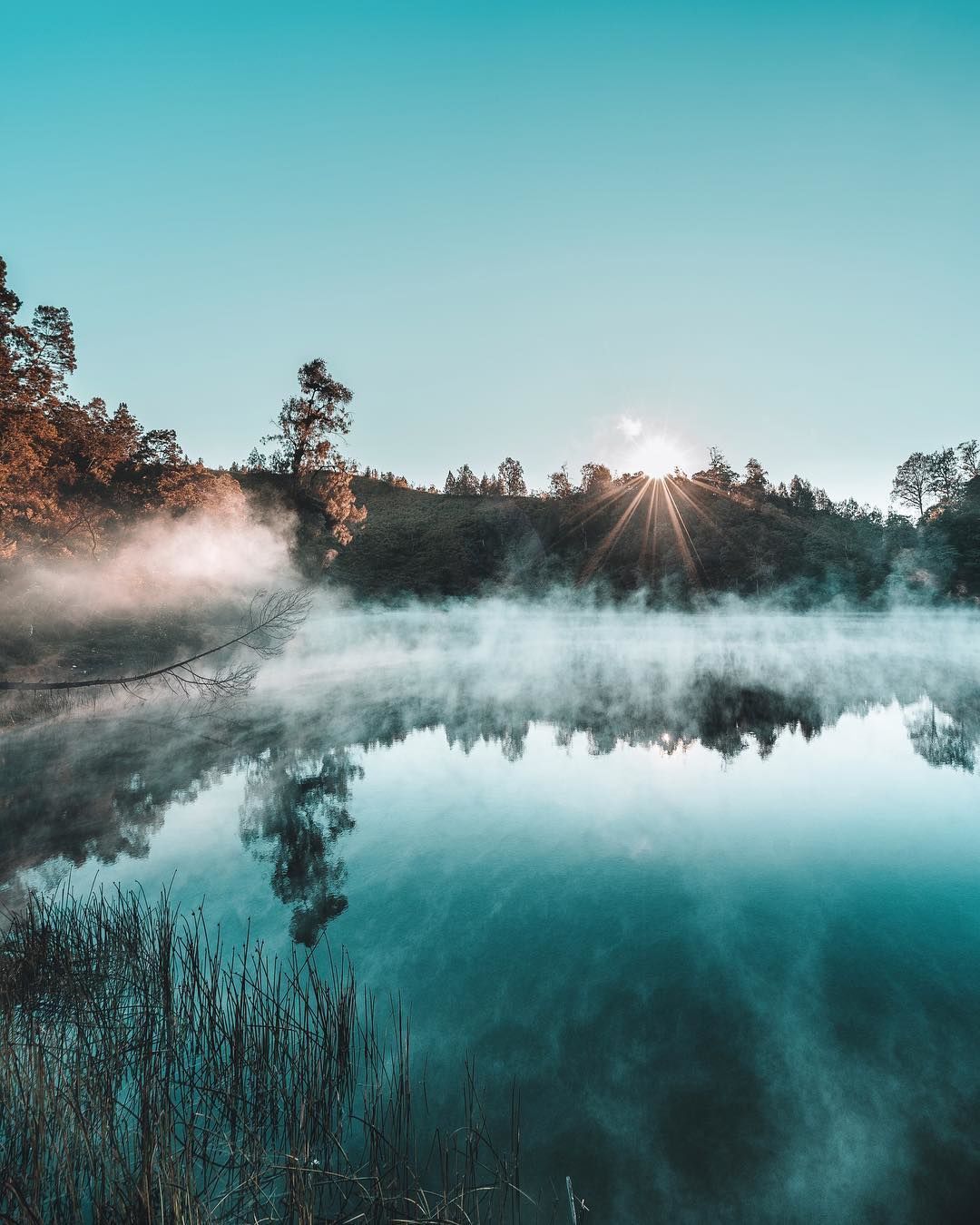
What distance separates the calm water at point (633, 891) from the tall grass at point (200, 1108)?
65 centimetres

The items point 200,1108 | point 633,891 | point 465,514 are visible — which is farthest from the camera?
point 465,514

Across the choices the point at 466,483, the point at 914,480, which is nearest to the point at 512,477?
the point at 466,483

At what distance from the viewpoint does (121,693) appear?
26.4m

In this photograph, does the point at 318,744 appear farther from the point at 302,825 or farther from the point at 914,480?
the point at 914,480

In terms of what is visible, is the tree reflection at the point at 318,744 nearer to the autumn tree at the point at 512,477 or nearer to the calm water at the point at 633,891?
the calm water at the point at 633,891

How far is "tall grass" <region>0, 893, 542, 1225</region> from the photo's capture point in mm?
3719

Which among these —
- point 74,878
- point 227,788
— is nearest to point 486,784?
point 227,788

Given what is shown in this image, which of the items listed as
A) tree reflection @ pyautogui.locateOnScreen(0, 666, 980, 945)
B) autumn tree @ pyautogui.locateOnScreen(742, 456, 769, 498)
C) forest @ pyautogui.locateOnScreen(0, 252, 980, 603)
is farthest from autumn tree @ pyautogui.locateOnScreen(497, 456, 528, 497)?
tree reflection @ pyautogui.locateOnScreen(0, 666, 980, 945)

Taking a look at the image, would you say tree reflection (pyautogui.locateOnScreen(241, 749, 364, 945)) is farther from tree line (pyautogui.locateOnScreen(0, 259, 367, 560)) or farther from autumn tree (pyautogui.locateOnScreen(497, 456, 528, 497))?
autumn tree (pyautogui.locateOnScreen(497, 456, 528, 497))

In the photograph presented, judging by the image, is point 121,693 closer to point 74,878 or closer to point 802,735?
point 74,878

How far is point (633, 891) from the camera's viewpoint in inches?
378

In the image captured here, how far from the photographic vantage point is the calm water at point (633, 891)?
489cm

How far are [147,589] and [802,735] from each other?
24.8 m

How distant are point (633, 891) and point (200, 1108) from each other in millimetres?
6786
